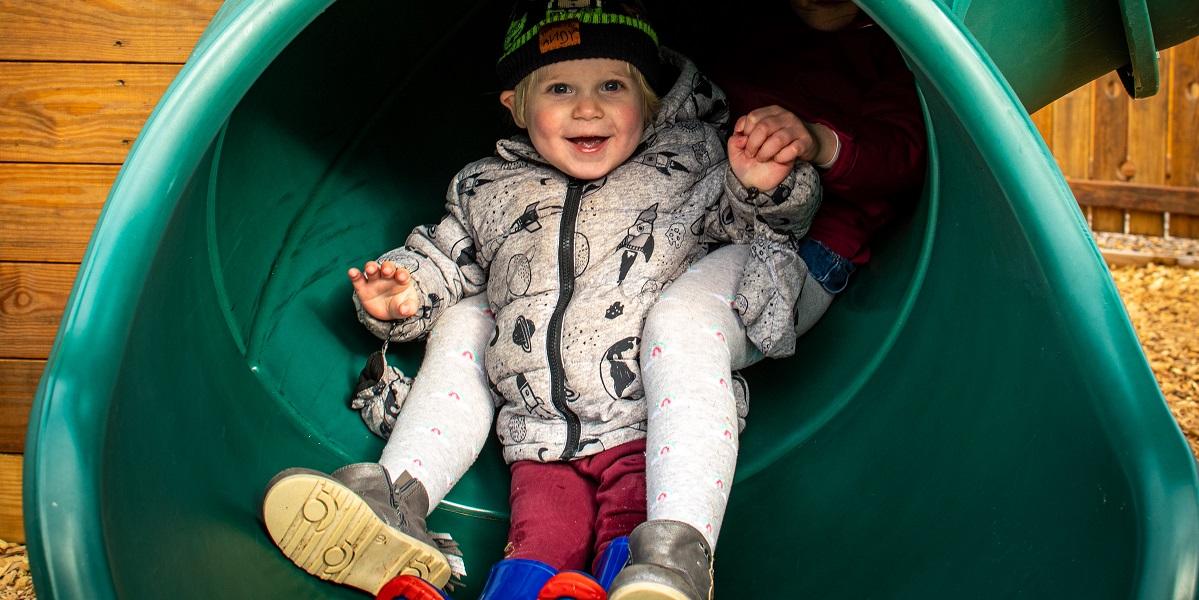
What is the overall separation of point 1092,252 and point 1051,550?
12.4 inches

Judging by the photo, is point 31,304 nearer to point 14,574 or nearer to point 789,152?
point 14,574

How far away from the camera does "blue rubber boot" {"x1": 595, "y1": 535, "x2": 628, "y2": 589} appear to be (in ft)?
4.47

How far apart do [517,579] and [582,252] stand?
51 cm

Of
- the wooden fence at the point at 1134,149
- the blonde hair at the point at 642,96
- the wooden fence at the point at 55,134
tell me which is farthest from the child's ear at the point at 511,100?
the wooden fence at the point at 1134,149

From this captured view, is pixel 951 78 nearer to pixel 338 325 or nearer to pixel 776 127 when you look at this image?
pixel 776 127

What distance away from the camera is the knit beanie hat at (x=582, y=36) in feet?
5.51

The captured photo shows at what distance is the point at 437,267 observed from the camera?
178 centimetres

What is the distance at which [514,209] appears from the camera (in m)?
1.73

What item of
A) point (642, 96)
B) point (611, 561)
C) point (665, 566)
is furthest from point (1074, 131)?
point (665, 566)

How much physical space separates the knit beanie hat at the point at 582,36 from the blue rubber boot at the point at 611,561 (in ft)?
2.40

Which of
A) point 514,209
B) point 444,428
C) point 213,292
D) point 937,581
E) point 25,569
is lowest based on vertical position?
point 25,569

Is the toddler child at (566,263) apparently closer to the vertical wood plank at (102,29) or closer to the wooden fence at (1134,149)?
the vertical wood plank at (102,29)

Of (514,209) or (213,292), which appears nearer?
(213,292)

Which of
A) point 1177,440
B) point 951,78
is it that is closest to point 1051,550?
point 1177,440
